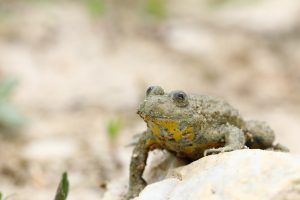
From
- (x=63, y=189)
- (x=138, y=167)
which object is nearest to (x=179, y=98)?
(x=138, y=167)

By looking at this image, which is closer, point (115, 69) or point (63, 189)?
point (63, 189)

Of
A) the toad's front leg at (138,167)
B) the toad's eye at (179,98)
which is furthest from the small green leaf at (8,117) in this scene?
the toad's eye at (179,98)

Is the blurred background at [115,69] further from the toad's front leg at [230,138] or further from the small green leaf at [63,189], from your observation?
the toad's front leg at [230,138]

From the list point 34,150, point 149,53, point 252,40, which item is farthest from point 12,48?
point 252,40

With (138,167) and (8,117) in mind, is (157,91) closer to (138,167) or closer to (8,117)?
(138,167)

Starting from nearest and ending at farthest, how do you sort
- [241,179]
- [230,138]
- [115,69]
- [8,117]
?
[241,179] → [230,138] → [8,117] → [115,69]

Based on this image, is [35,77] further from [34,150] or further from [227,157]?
[227,157]
